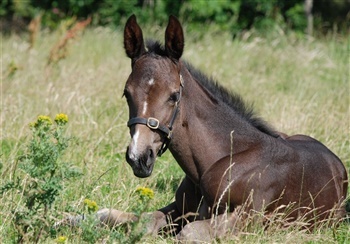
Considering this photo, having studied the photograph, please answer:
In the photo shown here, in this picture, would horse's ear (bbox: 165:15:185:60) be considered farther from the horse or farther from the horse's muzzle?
the horse's muzzle

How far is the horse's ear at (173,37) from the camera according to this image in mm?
5395

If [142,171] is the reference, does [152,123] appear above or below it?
above

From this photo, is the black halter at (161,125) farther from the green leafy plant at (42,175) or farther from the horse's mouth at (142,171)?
the green leafy plant at (42,175)

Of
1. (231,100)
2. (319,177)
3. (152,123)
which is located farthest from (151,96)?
(319,177)

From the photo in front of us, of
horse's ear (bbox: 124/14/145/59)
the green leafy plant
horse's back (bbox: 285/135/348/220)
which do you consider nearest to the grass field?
the green leafy plant

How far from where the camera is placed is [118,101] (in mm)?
9008

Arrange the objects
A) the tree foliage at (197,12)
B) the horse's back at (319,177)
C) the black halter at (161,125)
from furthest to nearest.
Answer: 1. the tree foliage at (197,12)
2. the horse's back at (319,177)
3. the black halter at (161,125)

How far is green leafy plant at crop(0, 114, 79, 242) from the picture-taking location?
15.0 ft

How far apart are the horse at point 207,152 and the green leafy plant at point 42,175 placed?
1.67 feet

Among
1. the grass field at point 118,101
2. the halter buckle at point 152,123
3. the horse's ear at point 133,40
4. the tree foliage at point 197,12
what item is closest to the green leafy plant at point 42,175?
the grass field at point 118,101

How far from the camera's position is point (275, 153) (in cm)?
569

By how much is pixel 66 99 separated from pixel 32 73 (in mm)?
2023

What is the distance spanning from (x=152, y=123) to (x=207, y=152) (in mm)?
616

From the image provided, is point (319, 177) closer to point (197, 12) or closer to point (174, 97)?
point (174, 97)
